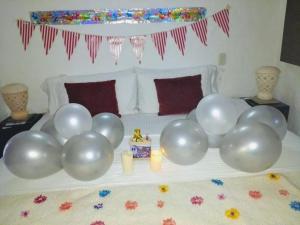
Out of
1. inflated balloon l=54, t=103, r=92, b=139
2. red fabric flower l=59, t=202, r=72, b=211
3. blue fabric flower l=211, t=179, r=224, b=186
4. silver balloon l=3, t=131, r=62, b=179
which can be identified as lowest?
red fabric flower l=59, t=202, r=72, b=211

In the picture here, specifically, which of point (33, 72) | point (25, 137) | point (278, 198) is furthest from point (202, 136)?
point (33, 72)

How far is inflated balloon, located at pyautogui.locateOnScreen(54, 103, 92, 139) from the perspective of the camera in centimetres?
166

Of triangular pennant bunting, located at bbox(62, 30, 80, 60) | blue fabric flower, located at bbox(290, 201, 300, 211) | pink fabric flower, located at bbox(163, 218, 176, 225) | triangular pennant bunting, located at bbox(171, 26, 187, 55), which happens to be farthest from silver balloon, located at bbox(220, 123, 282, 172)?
triangular pennant bunting, located at bbox(62, 30, 80, 60)

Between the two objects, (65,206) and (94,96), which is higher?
(94,96)

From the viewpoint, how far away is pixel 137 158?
165 centimetres

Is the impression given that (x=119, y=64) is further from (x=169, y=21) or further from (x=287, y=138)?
(x=287, y=138)

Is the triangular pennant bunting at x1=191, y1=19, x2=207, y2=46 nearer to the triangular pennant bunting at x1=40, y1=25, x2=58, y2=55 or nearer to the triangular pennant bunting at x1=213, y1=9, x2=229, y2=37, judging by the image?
the triangular pennant bunting at x1=213, y1=9, x2=229, y2=37

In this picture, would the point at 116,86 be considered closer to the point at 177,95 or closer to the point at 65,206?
the point at 177,95

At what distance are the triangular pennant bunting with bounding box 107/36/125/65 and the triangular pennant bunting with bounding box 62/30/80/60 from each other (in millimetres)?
316

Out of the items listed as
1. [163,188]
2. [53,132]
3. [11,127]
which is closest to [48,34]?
[11,127]

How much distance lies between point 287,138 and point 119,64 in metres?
1.68

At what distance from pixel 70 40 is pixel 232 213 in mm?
2129

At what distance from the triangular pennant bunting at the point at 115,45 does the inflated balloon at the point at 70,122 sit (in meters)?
1.14

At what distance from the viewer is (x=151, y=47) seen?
107 inches
